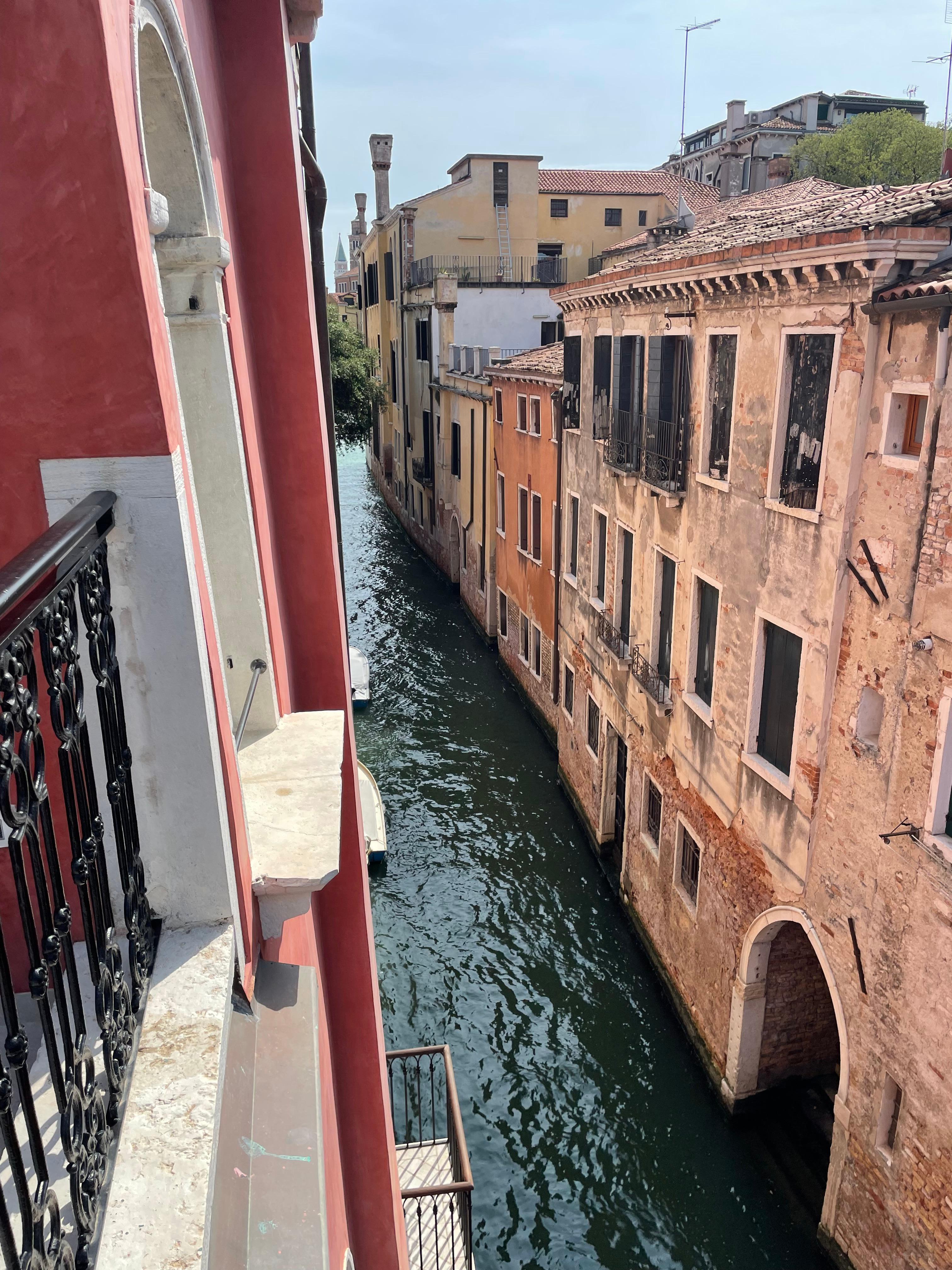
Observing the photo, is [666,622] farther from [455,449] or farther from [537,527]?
[455,449]

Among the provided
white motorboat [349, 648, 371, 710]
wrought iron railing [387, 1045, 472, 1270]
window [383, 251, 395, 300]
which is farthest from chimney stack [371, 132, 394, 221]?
wrought iron railing [387, 1045, 472, 1270]

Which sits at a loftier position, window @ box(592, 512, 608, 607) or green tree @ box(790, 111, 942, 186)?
green tree @ box(790, 111, 942, 186)

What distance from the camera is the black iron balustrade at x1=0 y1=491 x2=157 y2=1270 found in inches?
51.6

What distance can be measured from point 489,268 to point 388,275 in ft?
16.9

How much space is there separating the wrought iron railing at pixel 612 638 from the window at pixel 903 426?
19.5 feet

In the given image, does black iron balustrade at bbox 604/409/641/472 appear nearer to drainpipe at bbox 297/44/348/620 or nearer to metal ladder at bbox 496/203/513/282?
drainpipe at bbox 297/44/348/620

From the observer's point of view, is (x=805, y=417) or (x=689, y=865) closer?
(x=805, y=417)

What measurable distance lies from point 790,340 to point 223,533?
19.1 feet

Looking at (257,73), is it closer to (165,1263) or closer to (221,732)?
(221,732)

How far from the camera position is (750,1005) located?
29.5 feet

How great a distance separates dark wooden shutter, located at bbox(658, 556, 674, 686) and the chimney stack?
33441 millimetres

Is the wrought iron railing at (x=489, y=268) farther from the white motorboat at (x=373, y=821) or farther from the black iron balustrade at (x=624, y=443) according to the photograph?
the white motorboat at (x=373, y=821)

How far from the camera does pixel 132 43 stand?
1875 millimetres

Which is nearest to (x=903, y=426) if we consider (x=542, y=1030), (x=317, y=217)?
(x=317, y=217)
